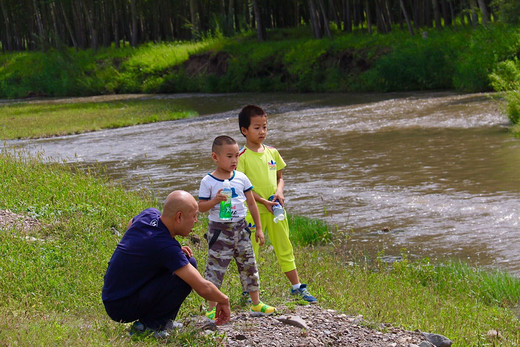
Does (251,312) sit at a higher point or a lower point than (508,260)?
higher

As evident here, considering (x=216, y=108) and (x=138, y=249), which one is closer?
(x=138, y=249)

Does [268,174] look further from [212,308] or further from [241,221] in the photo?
[212,308]

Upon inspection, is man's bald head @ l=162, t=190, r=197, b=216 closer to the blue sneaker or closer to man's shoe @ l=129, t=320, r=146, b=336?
man's shoe @ l=129, t=320, r=146, b=336

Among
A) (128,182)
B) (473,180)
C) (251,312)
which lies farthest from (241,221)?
(128,182)

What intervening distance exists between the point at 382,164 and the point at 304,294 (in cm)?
987

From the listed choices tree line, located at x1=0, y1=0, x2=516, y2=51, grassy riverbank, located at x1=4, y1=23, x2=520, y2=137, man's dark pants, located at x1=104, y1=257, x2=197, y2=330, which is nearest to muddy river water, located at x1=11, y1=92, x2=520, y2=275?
grassy riverbank, located at x1=4, y1=23, x2=520, y2=137

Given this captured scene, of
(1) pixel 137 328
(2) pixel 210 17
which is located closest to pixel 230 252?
(1) pixel 137 328

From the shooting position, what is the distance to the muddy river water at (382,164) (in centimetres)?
1007

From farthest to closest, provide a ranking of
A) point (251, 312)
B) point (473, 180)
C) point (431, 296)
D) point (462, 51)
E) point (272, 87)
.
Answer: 1. point (272, 87)
2. point (462, 51)
3. point (473, 180)
4. point (431, 296)
5. point (251, 312)

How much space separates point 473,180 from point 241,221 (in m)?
8.47

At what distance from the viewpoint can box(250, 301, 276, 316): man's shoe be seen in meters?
5.88

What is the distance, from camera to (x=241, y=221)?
19.6ft

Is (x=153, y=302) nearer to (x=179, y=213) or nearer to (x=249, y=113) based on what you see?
(x=179, y=213)

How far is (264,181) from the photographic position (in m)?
6.59
